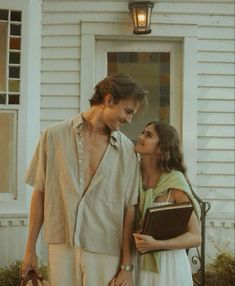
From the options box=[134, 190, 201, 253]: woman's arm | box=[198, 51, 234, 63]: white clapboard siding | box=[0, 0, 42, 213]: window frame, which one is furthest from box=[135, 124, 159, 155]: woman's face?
box=[198, 51, 234, 63]: white clapboard siding

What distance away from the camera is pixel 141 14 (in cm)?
488

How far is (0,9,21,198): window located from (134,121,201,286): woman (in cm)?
239

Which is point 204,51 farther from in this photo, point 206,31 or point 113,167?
point 113,167

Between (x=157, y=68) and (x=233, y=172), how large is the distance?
130 centimetres

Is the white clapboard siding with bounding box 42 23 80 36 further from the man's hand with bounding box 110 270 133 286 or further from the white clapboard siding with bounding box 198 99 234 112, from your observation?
the man's hand with bounding box 110 270 133 286

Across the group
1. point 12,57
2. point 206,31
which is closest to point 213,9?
point 206,31

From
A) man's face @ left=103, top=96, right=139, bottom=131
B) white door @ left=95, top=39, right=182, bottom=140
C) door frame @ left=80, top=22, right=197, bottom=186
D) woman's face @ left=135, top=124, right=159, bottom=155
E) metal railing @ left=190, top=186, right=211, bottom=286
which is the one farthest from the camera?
white door @ left=95, top=39, right=182, bottom=140

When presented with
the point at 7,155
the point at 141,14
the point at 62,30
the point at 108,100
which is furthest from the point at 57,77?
the point at 108,100

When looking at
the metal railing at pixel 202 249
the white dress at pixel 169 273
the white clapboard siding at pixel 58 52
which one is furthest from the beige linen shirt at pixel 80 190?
the white clapboard siding at pixel 58 52

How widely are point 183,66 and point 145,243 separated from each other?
119 inches

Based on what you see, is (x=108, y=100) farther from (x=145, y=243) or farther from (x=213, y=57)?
(x=213, y=57)

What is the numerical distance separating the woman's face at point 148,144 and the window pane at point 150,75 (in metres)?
2.59

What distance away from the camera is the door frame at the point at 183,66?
509cm

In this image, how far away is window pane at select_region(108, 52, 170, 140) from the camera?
5.29m
